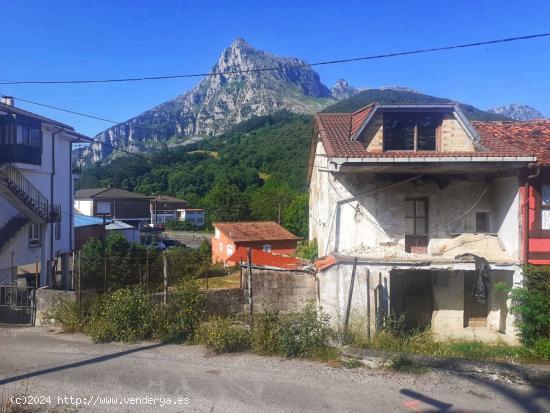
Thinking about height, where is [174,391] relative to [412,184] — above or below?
below

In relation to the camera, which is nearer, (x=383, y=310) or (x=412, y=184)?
(x=383, y=310)

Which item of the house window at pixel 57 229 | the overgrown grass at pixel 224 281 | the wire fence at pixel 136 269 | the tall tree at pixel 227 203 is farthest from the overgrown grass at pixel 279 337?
the tall tree at pixel 227 203

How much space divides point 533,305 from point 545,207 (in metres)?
2.86

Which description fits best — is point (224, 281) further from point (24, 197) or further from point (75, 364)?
point (75, 364)

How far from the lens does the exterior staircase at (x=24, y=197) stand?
17.1 m

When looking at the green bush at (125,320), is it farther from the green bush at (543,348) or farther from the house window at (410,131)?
the green bush at (543,348)

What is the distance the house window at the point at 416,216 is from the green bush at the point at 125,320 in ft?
24.7

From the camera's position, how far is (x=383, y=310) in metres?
11.5

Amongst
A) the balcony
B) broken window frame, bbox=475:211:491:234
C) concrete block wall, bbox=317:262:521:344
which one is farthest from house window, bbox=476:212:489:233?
the balcony

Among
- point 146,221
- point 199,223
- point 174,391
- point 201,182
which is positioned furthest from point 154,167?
point 174,391

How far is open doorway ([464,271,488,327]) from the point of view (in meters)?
13.3

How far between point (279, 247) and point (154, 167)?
72.5 meters

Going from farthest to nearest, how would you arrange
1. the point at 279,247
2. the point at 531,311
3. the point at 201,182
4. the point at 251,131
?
the point at 251,131, the point at 201,182, the point at 279,247, the point at 531,311

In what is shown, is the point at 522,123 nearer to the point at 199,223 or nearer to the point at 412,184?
the point at 412,184
